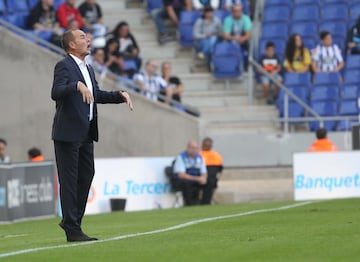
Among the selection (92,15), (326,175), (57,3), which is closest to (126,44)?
(92,15)

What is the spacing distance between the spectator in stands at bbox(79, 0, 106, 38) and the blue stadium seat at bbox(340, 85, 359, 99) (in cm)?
549

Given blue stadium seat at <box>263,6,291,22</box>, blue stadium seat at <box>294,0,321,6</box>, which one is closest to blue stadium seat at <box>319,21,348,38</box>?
blue stadium seat at <box>294,0,321,6</box>

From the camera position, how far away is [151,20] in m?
29.8

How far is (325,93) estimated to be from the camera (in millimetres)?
26734

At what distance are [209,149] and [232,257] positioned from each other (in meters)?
15.3

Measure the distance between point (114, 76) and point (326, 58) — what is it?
5009 millimetres

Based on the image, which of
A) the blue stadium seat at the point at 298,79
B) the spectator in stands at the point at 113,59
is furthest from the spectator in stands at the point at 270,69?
the spectator in stands at the point at 113,59

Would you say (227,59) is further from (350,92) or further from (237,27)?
(350,92)

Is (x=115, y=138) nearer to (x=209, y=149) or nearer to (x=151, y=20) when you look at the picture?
(x=209, y=149)

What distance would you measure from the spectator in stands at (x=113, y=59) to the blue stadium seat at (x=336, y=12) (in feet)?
16.8

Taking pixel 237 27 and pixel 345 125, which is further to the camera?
pixel 237 27

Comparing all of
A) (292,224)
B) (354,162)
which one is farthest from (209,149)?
(292,224)

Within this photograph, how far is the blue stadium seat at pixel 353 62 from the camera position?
27.2 metres

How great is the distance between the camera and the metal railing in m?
25.1
